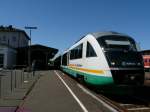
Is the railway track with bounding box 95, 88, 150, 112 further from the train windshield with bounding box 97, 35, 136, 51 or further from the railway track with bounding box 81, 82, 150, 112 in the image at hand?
the train windshield with bounding box 97, 35, 136, 51

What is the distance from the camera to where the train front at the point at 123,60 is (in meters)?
15.5

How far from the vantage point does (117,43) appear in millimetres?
17094

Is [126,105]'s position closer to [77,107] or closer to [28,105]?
[77,107]

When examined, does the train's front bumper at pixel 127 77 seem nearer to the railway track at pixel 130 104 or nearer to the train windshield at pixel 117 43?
the railway track at pixel 130 104

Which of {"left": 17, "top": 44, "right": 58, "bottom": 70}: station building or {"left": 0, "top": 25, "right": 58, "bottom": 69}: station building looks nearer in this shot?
{"left": 0, "top": 25, "right": 58, "bottom": 69}: station building

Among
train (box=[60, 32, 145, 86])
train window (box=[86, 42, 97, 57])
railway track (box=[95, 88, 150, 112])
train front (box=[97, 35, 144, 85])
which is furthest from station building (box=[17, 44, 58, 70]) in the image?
railway track (box=[95, 88, 150, 112])

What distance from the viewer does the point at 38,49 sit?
8625 centimetres

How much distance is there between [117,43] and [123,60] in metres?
1.40

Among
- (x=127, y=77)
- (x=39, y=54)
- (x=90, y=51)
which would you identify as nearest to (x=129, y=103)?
(x=127, y=77)

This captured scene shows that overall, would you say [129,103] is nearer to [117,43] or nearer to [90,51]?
[117,43]

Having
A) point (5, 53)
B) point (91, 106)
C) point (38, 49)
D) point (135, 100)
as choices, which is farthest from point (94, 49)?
point (38, 49)

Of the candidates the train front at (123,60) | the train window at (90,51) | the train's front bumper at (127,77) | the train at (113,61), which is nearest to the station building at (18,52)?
the train window at (90,51)

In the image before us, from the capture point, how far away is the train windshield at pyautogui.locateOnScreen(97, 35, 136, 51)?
55.2 feet

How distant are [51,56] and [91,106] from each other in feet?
260
